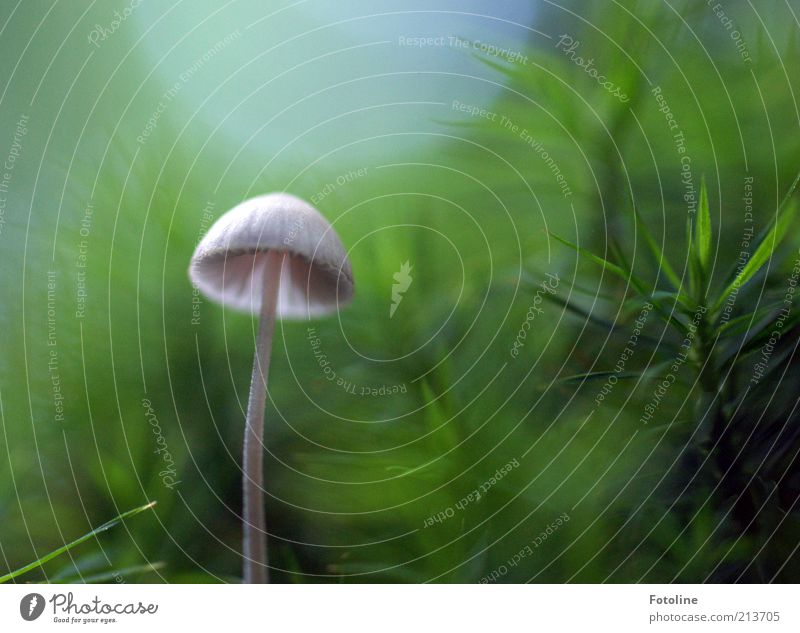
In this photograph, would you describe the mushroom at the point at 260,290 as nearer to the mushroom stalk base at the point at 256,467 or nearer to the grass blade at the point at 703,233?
the mushroom stalk base at the point at 256,467

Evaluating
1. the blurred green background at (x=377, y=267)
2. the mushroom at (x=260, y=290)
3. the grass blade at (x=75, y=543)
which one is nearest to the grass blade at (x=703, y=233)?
the blurred green background at (x=377, y=267)

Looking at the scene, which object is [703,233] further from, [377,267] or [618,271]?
[377,267]

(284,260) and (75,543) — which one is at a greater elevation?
(284,260)

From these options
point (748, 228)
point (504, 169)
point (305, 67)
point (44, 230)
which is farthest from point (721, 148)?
point (44, 230)

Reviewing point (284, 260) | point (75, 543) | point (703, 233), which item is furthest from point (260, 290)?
point (703, 233)

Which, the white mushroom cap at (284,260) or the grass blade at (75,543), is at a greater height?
the white mushroom cap at (284,260)

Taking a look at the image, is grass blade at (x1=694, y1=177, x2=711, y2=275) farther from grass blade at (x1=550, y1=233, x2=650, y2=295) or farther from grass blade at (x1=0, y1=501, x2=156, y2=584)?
grass blade at (x1=0, y1=501, x2=156, y2=584)

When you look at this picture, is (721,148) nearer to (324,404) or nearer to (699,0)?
(699,0)
